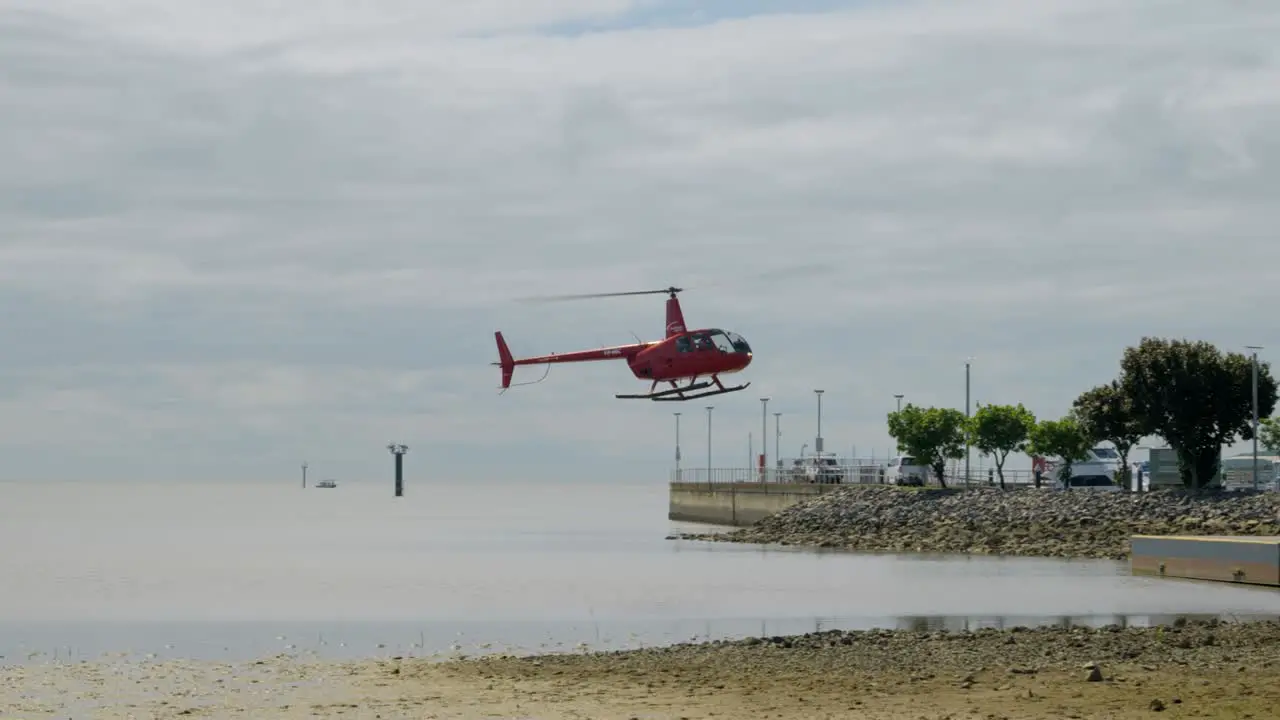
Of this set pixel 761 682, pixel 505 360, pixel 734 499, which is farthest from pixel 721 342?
pixel 734 499

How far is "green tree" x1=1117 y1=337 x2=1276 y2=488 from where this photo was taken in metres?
78.0

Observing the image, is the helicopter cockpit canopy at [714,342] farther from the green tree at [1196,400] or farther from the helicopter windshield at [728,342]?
the green tree at [1196,400]

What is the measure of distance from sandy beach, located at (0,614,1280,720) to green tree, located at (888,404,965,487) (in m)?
60.4

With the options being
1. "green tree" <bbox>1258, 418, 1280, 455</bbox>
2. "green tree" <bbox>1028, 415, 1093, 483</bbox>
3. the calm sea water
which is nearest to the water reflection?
the calm sea water

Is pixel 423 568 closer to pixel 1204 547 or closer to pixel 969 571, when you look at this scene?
pixel 969 571

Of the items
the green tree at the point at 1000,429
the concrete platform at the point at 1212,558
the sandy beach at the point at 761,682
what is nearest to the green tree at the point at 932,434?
the green tree at the point at 1000,429

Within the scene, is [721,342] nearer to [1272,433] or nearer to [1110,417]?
[1110,417]

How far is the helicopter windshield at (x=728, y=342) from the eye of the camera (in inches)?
2744

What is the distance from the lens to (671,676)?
27.4 m

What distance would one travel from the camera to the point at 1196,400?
7794 centimetres

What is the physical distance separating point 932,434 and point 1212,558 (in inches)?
2000

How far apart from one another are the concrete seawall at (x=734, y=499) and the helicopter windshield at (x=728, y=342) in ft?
103

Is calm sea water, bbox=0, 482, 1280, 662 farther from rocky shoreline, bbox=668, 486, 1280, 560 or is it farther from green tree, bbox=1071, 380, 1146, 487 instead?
green tree, bbox=1071, 380, 1146, 487

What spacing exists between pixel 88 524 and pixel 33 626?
136m
